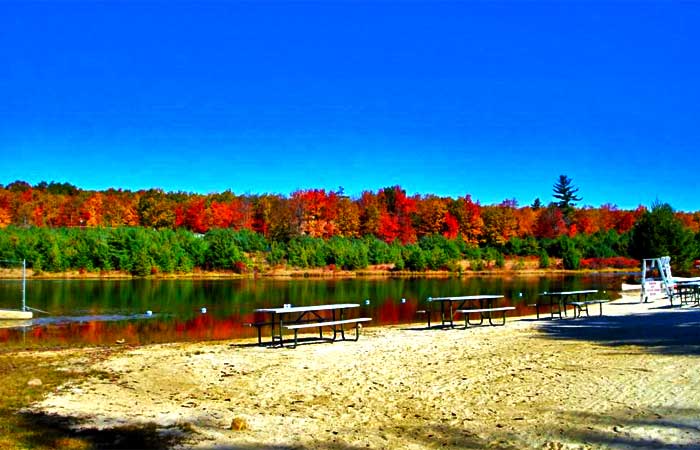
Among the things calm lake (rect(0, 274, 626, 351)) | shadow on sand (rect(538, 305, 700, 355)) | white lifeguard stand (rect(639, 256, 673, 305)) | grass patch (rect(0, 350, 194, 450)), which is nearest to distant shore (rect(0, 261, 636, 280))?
calm lake (rect(0, 274, 626, 351))

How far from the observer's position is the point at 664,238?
166ft

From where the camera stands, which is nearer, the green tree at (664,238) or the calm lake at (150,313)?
the calm lake at (150,313)

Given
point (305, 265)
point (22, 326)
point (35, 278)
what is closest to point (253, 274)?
point (305, 265)

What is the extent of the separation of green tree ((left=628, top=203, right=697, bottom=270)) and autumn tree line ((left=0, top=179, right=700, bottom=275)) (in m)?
17.0

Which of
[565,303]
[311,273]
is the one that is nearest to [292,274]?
[311,273]

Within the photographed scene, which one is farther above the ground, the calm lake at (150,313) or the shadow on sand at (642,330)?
the shadow on sand at (642,330)

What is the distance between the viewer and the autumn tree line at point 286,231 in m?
64.1

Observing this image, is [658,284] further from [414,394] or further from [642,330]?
[414,394]

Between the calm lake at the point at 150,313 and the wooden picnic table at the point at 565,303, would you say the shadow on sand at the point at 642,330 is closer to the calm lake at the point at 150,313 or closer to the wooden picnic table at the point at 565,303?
the wooden picnic table at the point at 565,303

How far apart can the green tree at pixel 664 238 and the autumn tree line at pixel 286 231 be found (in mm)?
16973

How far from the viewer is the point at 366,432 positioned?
7004 mm

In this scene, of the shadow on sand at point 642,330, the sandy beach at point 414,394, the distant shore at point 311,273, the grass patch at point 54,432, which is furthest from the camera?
the distant shore at point 311,273

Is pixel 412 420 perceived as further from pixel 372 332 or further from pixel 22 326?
pixel 22 326

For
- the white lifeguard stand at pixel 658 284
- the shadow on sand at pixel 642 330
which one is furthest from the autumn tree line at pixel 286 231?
the shadow on sand at pixel 642 330
